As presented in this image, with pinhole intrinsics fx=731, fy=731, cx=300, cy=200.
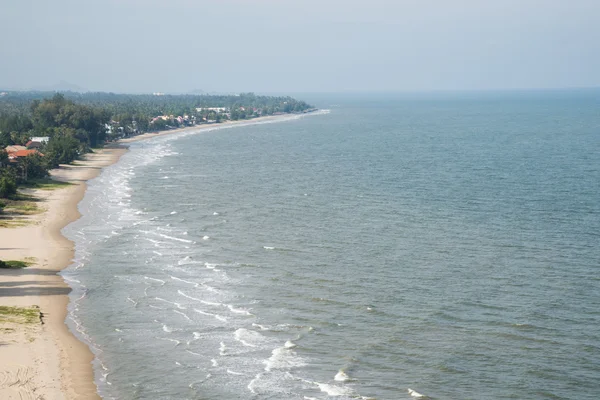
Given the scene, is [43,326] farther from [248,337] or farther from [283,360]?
[283,360]

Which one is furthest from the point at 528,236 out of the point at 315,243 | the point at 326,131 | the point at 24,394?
the point at 326,131

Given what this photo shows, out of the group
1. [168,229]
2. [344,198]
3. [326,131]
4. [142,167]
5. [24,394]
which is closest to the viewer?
[24,394]

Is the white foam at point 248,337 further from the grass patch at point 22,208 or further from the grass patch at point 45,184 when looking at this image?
the grass patch at point 45,184

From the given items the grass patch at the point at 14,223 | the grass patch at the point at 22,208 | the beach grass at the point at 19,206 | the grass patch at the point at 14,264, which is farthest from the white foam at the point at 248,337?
the grass patch at the point at 22,208

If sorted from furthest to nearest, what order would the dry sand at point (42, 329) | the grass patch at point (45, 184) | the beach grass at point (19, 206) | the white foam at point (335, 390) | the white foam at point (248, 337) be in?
the grass patch at point (45, 184) < the beach grass at point (19, 206) < the white foam at point (248, 337) < the dry sand at point (42, 329) < the white foam at point (335, 390)

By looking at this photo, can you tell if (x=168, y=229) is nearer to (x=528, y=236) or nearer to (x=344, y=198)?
(x=344, y=198)

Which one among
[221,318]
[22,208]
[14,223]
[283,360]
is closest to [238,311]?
[221,318]

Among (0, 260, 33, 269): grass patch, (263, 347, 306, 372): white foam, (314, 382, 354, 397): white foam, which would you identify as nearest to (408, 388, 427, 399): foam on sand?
(314, 382, 354, 397): white foam
